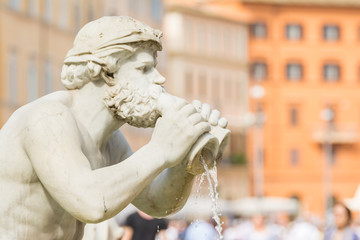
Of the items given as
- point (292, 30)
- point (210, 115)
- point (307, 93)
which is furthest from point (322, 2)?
point (210, 115)

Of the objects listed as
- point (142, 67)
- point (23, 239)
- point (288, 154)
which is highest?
point (142, 67)

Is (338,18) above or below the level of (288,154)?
above

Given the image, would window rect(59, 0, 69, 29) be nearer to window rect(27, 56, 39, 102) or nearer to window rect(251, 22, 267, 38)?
window rect(27, 56, 39, 102)

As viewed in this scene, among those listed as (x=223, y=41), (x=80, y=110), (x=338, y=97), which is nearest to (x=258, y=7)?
(x=223, y=41)

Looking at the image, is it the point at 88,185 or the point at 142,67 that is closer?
the point at 88,185

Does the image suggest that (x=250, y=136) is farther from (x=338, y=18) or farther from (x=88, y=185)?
(x=88, y=185)

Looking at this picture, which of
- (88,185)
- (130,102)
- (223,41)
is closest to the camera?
(88,185)

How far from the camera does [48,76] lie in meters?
39.1

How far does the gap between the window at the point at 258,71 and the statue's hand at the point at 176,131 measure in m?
75.0

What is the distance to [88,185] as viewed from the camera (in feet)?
9.58

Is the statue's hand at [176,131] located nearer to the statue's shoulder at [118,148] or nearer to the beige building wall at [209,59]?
the statue's shoulder at [118,148]

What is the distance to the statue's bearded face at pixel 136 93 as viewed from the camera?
311 cm

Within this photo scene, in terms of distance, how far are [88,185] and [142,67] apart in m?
0.43

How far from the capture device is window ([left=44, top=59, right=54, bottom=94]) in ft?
127
